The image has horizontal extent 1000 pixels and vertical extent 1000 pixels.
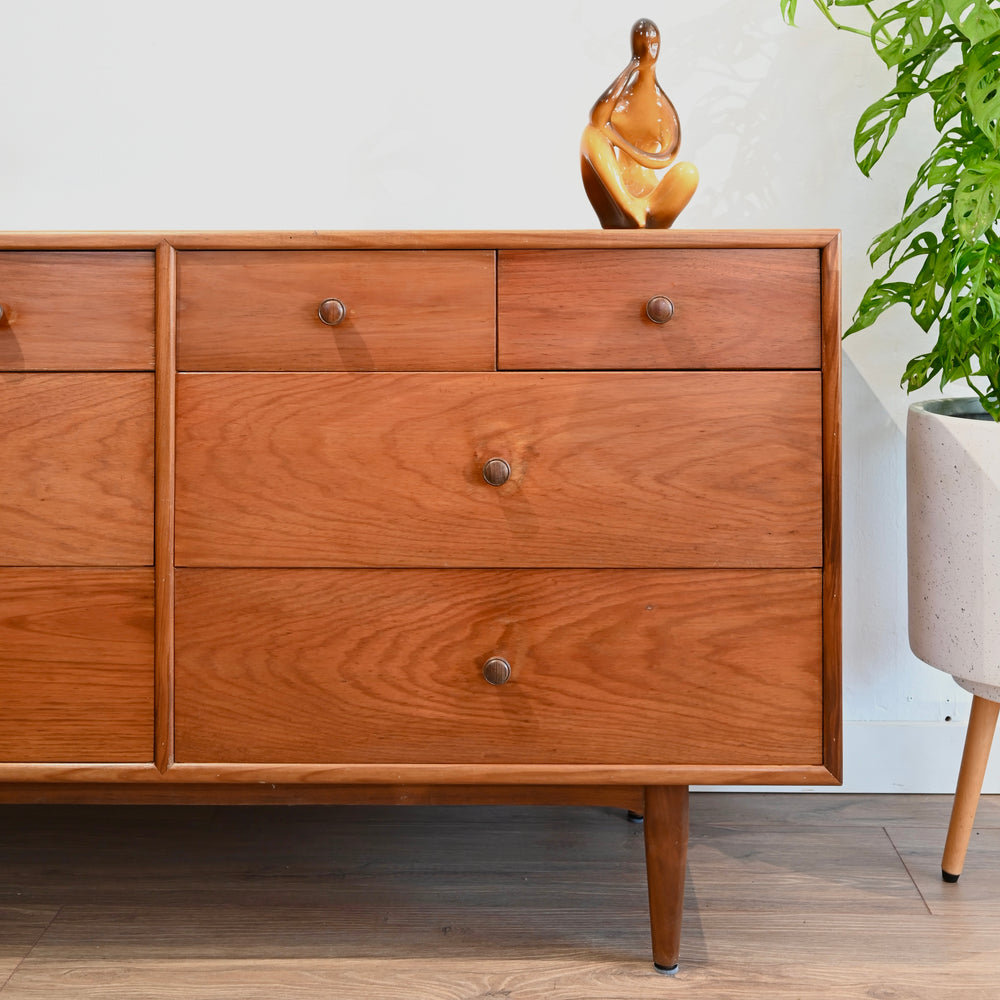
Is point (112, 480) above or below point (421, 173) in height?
below

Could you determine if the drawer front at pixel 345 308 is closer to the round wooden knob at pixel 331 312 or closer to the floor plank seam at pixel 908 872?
the round wooden knob at pixel 331 312

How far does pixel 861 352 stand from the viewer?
1438 millimetres

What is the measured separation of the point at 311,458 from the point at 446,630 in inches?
9.2

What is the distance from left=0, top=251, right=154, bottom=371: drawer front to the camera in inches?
38.2

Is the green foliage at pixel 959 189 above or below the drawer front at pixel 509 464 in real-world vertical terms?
above

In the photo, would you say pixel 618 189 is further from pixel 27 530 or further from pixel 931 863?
pixel 931 863

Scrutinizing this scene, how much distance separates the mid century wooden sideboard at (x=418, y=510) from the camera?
37.8 inches

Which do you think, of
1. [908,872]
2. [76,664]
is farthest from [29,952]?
[908,872]

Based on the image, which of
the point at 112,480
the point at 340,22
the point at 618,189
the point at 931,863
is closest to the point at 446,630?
the point at 112,480

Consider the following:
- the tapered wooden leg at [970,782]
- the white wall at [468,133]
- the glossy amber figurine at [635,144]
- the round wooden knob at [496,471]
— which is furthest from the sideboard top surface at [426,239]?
the tapered wooden leg at [970,782]

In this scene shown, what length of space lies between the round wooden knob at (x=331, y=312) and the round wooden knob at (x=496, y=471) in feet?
0.72

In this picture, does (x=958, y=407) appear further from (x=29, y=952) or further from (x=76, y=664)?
(x=29, y=952)

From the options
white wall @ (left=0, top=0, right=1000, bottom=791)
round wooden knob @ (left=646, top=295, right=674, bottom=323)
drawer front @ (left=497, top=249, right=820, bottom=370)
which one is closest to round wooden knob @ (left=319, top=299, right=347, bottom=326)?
drawer front @ (left=497, top=249, right=820, bottom=370)

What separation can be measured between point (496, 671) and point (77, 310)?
1.94 ft
